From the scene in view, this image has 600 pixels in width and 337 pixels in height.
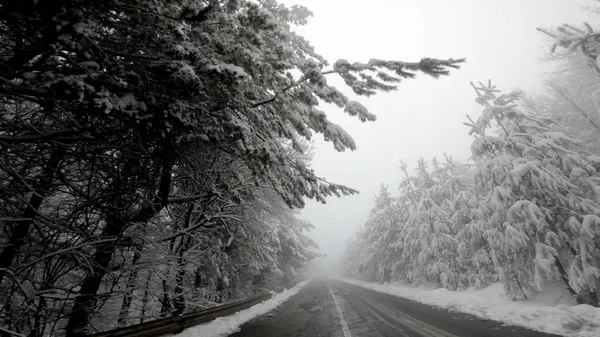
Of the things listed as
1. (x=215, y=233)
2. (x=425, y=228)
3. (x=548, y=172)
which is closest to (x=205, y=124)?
(x=215, y=233)

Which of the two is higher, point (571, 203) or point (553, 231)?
point (571, 203)

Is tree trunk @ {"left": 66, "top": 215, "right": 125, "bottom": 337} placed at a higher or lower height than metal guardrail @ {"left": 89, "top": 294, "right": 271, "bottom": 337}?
higher

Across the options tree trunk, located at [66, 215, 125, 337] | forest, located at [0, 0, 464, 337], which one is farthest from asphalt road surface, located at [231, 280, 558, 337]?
forest, located at [0, 0, 464, 337]

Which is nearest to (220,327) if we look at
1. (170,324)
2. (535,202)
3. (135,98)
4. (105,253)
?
(170,324)

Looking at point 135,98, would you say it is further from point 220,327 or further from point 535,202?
point 535,202

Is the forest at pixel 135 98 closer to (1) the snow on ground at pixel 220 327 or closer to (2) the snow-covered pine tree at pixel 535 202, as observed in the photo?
(1) the snow on ground at pixel 220 327

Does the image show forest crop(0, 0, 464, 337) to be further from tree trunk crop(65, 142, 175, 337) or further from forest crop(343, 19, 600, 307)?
forest crop(343, 19, 600, 307)

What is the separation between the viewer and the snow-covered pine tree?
10.2 m

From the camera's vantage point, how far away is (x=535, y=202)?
37.2ft

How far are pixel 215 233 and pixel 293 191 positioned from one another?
9124 mm

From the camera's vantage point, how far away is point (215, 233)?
12.7m


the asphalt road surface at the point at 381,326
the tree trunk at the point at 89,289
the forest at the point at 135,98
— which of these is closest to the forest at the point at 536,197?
the asphalt road surface at the point at 381,326

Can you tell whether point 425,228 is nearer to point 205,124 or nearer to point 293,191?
point 293,191

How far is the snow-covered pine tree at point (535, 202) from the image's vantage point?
10227 millimetres
